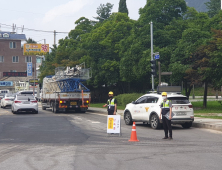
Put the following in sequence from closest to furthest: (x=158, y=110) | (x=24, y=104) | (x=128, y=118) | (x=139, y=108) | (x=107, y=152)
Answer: (x=107, y=152) < (x=158, y=110) < (x=139, y=108) < (x=128, y=118) < (x=24, y=104)

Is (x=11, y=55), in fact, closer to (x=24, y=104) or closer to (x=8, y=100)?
(x=8, y=100)

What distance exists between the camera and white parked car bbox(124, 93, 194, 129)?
17.1 metres

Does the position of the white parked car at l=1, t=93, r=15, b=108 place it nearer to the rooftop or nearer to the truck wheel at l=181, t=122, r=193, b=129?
the truck wheel at l=181, t=122, r=193, b=129

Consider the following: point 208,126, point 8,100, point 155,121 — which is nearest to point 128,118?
point 155,121

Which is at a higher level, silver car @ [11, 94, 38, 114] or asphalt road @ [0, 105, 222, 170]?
silver car @ [11, 94, 38, 114]

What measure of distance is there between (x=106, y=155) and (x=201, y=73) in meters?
18.8

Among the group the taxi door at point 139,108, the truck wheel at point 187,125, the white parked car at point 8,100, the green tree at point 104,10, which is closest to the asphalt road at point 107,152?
the truck wheel at point 187,125

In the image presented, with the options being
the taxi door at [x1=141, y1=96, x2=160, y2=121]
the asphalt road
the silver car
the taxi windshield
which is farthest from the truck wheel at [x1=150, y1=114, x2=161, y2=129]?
the silver car

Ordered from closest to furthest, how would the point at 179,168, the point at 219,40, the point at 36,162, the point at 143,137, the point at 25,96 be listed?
the point at 179,168 → the point at 36,162 → the point at 143,137 → the point at 219,40 → the point at 25,96

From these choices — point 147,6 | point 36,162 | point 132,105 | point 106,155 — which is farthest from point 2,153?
point 147,6

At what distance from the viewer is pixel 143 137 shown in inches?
560

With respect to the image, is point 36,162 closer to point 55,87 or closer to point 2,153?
point 2,153

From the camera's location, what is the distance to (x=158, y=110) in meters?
17.1

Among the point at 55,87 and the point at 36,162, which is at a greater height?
the point at 55,87
